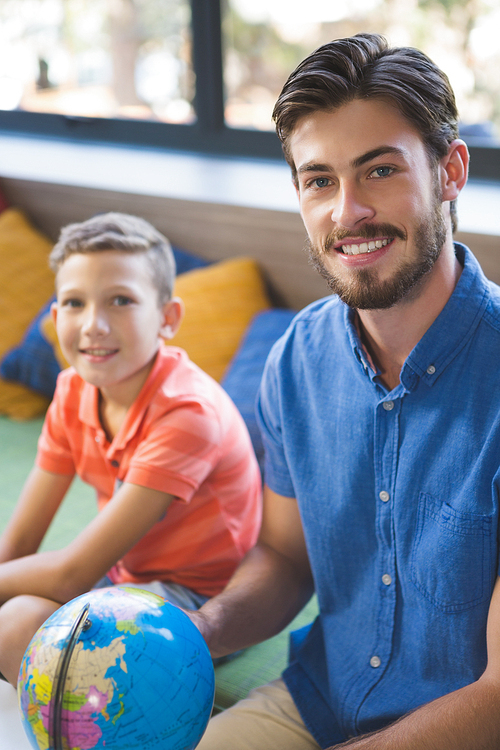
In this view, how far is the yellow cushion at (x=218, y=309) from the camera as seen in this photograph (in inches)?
92.7

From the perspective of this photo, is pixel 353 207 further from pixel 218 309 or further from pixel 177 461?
pixel 218 309

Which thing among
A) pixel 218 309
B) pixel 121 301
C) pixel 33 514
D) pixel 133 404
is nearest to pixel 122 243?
pixel 121 301

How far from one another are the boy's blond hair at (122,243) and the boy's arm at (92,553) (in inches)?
16.5

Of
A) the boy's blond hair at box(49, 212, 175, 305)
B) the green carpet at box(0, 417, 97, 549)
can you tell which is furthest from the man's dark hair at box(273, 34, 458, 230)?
the green carpet at box(0, 417, 97, 549)

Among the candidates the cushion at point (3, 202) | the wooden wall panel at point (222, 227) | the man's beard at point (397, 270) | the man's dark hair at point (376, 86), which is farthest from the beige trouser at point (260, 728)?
the cushion at point (3, 202)

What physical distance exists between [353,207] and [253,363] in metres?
1.17

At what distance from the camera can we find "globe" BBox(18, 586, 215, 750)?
83 centimetres

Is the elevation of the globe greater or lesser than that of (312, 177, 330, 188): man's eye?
lesser

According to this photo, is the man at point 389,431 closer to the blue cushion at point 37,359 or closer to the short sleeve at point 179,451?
the short sleeve at point 179,451

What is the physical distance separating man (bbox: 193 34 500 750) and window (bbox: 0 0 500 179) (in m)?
1.67

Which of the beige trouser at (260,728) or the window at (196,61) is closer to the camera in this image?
the beige trouser at (260,728)

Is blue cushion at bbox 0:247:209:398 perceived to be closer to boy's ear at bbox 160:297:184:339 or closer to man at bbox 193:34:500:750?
boy's ear at bbox 160:297:184:339

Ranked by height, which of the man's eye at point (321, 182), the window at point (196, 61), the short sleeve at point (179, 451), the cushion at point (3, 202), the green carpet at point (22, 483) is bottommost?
the green carpet at point (22, 483)

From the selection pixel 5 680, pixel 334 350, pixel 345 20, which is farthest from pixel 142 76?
pixel 5 680
